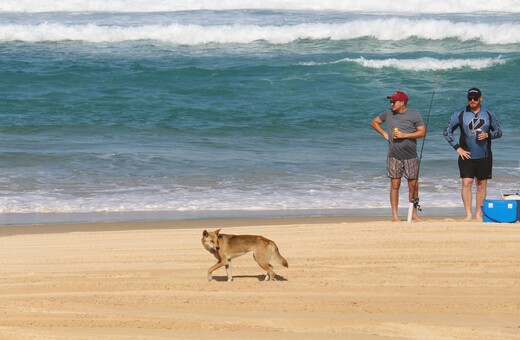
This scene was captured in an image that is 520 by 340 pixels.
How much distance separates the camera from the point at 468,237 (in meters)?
8.13

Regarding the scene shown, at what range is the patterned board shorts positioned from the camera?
9688mm

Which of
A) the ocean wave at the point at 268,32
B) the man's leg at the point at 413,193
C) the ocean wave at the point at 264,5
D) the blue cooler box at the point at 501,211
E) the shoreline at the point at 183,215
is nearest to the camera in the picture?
the blue cooler box at the point at 501,211

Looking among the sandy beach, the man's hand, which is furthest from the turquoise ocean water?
the sandy beach

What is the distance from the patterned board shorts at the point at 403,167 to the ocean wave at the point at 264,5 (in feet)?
92.6

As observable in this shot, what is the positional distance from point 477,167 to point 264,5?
2900 centimetres

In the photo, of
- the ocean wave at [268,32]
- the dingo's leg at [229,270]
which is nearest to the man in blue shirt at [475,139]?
the dingo's leg at [229,270]

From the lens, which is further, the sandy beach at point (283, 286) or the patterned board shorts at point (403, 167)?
the patterned board shorts at point (403, 167)

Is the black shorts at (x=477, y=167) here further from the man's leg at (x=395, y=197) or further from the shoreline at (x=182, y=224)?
the man's leg at (x=395, y=197)

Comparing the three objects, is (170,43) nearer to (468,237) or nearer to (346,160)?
(346,160)

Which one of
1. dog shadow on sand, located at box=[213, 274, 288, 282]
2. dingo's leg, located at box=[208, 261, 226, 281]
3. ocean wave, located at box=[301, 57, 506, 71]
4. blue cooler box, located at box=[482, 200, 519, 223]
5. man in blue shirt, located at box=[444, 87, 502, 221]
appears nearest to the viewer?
dingo's leg, located at box=[208, 261, 226, 281]

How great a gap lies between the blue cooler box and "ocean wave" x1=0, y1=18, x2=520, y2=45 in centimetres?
2094

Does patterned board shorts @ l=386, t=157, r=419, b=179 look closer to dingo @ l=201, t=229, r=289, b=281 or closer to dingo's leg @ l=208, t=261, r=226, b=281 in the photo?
dingo @ l=201, t=229, r=289, b=281

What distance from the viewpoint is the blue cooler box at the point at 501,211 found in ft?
29.8

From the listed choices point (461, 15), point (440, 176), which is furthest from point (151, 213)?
point (461, 15)
